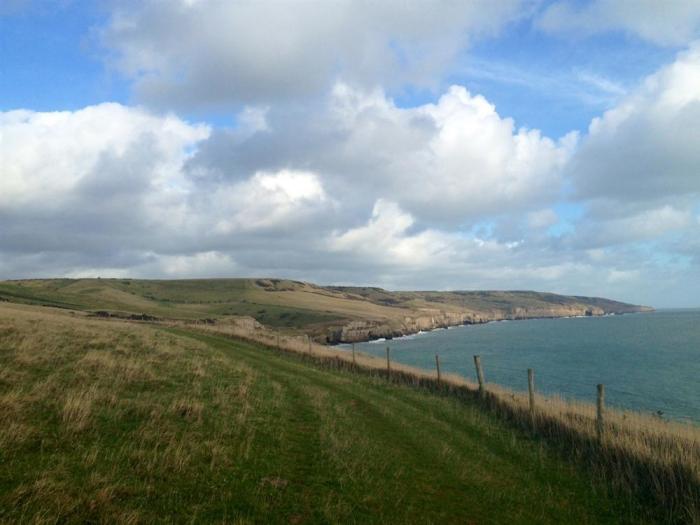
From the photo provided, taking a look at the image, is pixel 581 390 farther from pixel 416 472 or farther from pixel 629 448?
pixel 416 472

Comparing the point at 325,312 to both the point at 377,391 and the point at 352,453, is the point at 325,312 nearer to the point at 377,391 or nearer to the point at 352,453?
the point at 377,391

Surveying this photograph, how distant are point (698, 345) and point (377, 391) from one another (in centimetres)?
10299

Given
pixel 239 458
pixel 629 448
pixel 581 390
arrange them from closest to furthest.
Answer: pixel 239 458 → pixel 629 448 → pixel 581 390

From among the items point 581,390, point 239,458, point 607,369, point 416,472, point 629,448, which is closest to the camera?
point 239,458

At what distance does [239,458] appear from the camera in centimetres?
1120

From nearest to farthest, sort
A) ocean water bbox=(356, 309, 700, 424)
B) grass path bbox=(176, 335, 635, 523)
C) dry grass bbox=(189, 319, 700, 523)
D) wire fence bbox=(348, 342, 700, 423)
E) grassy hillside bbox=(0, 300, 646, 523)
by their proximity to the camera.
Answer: grassy hillside bbox=(0, 300, 646, 523), grass path bbox=(176, 335, 635, 523), dry grass bbox=(189, 319, 700, 523), wire fence bbox=(348, 342, 700, 423), ocean water bbox=(356, 309, 700, 424)

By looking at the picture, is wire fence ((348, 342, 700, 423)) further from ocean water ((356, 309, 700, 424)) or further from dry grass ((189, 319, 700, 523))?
Answer: dry grass ((189, 319, 700, 523))

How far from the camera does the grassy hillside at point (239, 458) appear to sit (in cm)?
863

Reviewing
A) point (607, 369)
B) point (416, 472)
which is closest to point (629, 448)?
point (416, 472)

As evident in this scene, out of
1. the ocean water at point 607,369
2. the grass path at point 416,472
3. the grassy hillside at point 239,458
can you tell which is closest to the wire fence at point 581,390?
the ocean water at point 607,369

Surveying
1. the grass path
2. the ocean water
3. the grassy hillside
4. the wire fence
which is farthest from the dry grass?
the ocean water

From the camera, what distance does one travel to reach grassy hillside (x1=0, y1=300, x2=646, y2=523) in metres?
8.63

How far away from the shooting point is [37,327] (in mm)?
25016

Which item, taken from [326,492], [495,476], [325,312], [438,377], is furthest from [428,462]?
[325,312]
